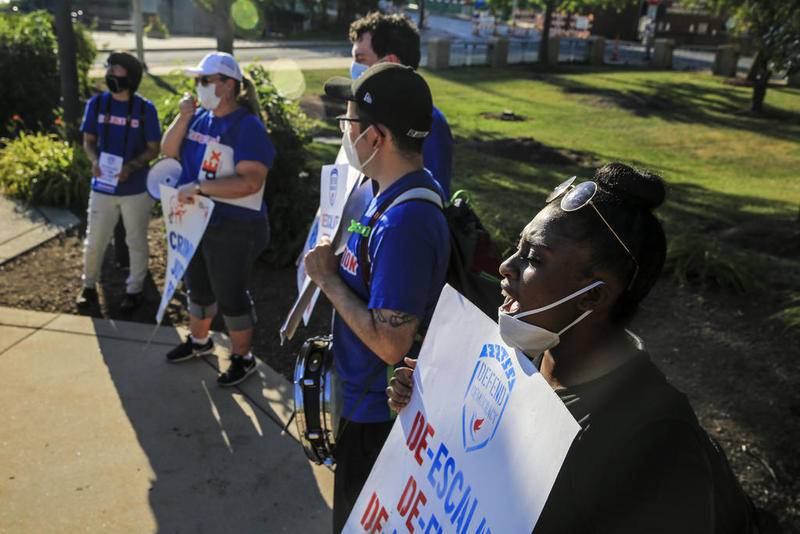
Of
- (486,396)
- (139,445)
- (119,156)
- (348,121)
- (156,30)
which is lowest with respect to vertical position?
(139,445)

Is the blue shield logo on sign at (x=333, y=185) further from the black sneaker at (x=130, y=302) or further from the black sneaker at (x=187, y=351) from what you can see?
the black sneaker at (x=130, y=302)

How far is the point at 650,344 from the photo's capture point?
17.3 ft

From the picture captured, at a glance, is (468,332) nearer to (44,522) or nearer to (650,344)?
(44,522)

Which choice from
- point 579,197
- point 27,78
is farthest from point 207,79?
point 27,78

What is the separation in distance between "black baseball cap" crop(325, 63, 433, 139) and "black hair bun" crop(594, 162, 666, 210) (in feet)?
3.08

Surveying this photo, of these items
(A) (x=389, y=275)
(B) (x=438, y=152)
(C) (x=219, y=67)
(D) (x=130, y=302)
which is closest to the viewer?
(A) (x=389, y=275)

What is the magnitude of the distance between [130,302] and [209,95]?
2079 mm

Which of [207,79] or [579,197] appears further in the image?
[207,79]

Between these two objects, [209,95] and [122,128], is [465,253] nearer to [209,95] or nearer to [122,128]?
[209,95]

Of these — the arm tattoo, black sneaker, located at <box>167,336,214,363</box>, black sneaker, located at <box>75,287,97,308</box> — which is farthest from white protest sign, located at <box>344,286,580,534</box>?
black sneaker, located at <box>75,287,97,308</box>

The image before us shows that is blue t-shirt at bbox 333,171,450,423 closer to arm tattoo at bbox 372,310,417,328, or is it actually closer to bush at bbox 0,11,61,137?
arm tattoo at bbox 372,310,417,328

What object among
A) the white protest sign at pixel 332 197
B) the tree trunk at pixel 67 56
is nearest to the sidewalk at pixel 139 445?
the white protest sign at pixel 332 197

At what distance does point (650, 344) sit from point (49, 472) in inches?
150

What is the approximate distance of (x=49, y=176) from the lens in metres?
7.95
